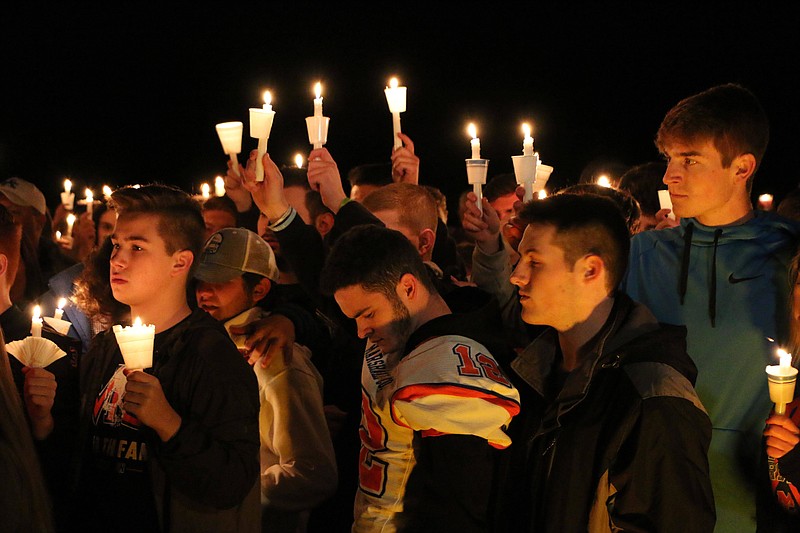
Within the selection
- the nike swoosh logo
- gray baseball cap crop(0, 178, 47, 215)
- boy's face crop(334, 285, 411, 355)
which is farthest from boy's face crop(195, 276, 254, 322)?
gray baseball cap crop(0, 178, 47, 215)

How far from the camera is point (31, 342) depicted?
2.84 m

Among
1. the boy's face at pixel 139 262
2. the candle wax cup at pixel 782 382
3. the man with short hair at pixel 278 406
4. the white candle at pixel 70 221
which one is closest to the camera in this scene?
the candle wax cup at pixel 782 382

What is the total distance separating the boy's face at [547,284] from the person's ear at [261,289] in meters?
1.48

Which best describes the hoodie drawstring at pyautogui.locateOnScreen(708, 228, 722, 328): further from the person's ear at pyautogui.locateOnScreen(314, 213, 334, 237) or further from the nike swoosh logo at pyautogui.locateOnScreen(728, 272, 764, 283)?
Answer: the person's ear at pyautogui.locateOnScreen(314, 213, 334, 237)

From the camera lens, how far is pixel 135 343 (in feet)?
8.39

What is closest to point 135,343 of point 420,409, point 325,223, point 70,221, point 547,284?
point 420,409

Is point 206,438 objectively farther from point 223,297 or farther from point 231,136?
point 231,136

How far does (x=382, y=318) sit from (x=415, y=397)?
552 millimetres

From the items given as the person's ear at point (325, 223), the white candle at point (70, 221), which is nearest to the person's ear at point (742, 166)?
the person's ear at point (325, 223)

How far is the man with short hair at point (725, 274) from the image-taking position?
3.10 metres

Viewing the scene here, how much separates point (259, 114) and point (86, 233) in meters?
4.27

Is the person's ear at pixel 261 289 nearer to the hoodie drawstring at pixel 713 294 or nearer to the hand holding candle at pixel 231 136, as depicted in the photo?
the hand holding candle at pixel 231 136

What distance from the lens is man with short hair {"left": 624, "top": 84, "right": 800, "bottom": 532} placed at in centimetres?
310

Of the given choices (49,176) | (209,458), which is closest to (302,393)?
(209,458)
